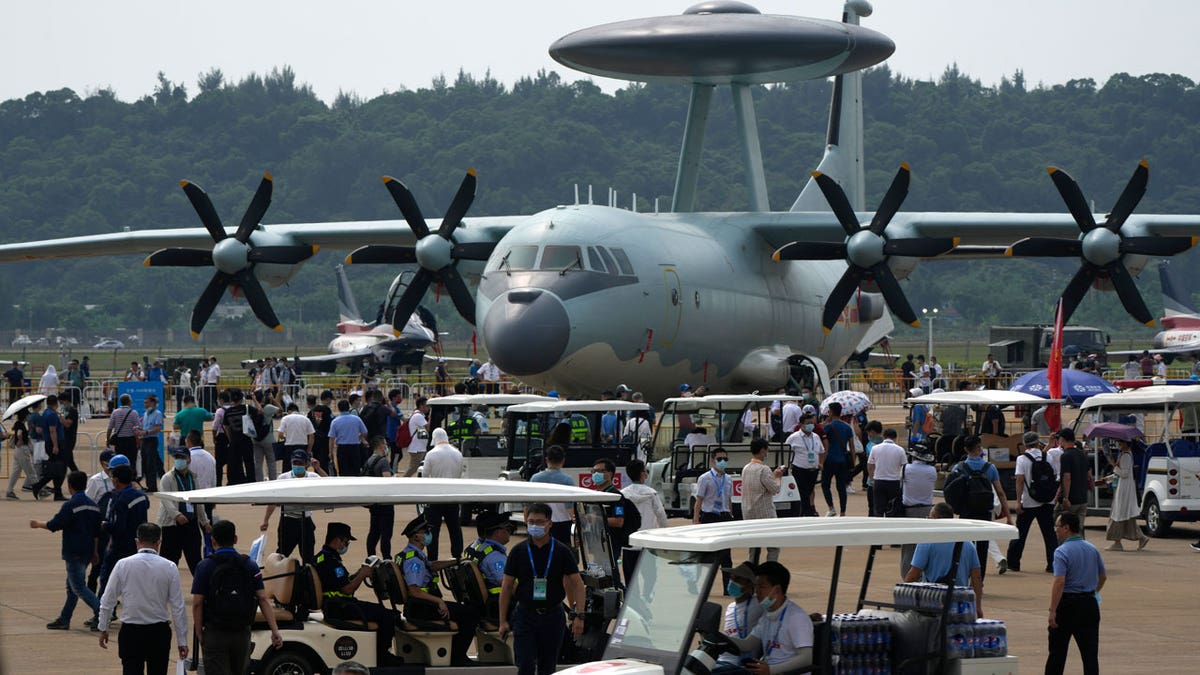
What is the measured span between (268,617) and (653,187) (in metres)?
135

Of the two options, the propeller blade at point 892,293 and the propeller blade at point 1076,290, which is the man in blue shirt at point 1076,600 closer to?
the propeller blade at point 892,293

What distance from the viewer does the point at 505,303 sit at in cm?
2378

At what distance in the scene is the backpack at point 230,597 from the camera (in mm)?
9078

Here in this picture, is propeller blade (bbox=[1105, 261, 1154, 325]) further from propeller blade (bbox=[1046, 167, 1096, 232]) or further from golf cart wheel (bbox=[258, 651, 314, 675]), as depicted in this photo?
golf cart wheel (bbox=[258, 651, 314, 675])

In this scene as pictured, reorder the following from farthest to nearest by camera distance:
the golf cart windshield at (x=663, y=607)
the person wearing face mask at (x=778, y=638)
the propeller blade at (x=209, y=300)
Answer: the propeller blade at (x=209, y=300) < the person wearing face mask at (x=778, y=638) < the golf cart windshield at (x=663, y=607)

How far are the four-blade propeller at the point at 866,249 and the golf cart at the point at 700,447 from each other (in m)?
5.55

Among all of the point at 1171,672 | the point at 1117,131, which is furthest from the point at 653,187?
the point at 1171,672

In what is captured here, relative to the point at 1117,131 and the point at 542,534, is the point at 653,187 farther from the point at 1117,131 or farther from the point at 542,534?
the point at 542,534

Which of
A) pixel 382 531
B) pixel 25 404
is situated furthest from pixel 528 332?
pixel 382 531

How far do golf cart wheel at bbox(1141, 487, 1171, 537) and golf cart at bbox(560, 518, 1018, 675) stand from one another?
10.6 m

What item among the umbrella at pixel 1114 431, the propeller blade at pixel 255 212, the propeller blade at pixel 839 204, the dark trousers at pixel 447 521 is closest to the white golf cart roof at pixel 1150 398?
the umbrella at pixel 1114 431

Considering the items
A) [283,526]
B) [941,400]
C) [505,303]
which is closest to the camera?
[283,526]

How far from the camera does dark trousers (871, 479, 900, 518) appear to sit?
55.1ft

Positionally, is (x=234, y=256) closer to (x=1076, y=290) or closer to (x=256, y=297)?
(x=256, y=297)
